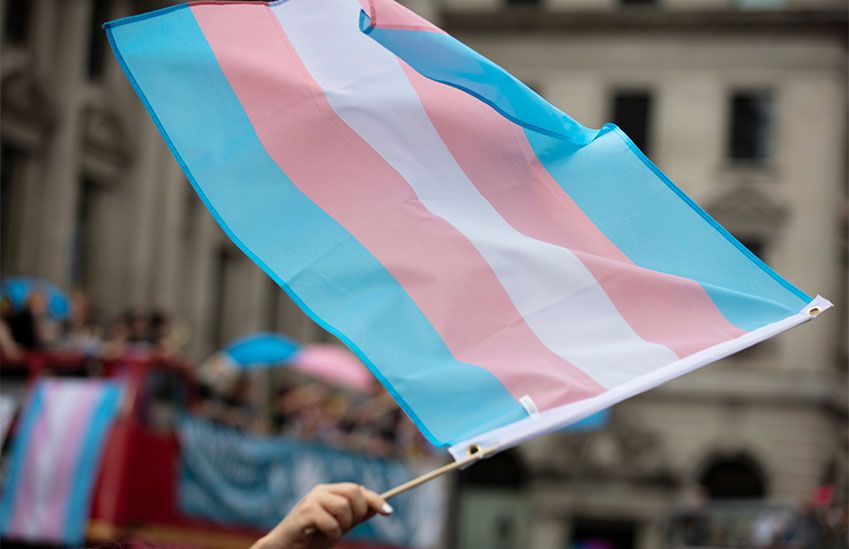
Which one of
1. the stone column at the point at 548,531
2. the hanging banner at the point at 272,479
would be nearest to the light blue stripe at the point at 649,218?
the hanging banner at the point at 272,479

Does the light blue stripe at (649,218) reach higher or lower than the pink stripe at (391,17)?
lower

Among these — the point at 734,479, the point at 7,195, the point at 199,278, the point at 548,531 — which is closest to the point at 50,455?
the point at 7,195

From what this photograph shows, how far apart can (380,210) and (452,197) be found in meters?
Answer: 0.24

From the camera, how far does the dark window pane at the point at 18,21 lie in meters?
26.8

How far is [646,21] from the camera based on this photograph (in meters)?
46.7

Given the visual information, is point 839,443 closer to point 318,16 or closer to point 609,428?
point 609,428

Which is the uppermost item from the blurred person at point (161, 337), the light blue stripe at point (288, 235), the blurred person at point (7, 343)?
the light blue stripe at point (288, 235)

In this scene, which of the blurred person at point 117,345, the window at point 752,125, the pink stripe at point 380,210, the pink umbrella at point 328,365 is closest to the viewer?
the pink stripe at point 380,210

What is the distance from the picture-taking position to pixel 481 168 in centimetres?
526

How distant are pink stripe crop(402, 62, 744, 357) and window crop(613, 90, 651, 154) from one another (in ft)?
137

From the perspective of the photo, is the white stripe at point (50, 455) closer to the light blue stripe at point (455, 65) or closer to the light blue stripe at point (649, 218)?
the light blue stripe at point (649, 218)

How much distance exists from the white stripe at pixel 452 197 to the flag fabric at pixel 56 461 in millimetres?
8475

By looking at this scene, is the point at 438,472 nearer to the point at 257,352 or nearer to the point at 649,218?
the point at 649,218

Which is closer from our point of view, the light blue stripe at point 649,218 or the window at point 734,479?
the light blue stripe at point 649,218
